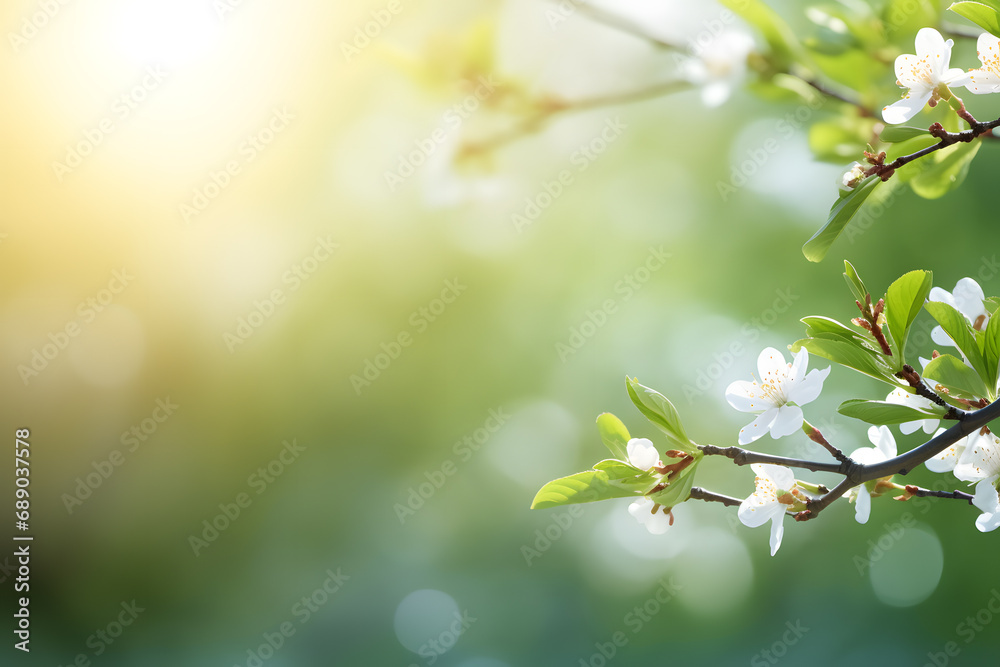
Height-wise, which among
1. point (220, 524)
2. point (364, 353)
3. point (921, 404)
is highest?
point (921, 404)

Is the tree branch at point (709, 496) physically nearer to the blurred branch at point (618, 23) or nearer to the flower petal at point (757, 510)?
the flower petal at point (757, 510)

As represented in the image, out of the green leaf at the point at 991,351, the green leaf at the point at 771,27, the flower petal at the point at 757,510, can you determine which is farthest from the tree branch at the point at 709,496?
the green leaf at the point at 771,27

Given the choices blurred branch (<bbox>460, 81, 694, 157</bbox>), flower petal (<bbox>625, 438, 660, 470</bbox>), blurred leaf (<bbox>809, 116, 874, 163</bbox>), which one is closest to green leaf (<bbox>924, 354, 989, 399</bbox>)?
flower petal (<bbox>625, 438, 660, 470</bbox>)

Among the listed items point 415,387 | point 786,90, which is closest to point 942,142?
point 786,90

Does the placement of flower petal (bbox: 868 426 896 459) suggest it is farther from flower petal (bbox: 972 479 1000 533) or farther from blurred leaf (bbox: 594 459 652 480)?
blurred leaf (bbox: 594 459 652 480)

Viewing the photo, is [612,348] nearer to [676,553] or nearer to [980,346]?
[676,553]

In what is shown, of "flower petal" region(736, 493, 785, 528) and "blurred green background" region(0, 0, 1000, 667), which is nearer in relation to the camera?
"flower petal" region(736, 493, 785, 528)

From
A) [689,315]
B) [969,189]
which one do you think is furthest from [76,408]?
[969,189]

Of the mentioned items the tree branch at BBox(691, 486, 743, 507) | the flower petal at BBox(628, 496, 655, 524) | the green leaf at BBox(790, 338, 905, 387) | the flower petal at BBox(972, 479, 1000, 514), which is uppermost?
the green leaf at BBox(790, 338, 905, 387)
